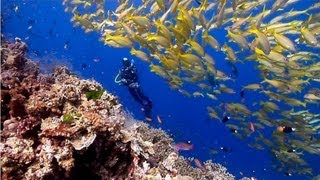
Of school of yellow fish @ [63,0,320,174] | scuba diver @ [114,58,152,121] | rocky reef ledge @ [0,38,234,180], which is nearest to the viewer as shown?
rocky reef ledge @ [0,38,234,180]

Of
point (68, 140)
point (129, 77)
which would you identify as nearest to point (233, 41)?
point (129, 77)

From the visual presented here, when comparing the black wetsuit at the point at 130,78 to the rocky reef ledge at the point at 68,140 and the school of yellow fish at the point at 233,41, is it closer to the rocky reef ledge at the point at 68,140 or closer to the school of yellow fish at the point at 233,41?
the school of yellow fish at the point at 233,41

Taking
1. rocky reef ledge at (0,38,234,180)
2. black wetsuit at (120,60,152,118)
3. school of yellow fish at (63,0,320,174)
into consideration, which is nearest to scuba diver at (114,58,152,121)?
black wetsuit at (120,60,152,118)

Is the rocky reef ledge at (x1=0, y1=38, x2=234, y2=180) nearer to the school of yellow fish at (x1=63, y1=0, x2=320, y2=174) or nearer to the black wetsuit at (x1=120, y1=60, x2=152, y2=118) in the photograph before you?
the school of yellow fish at (x1=63, y1=0, x2=320, y2=174)

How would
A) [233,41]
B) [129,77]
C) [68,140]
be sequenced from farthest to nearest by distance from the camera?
[129,77] → [233,41] → [68,140]

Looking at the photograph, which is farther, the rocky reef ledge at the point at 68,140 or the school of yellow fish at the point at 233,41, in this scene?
the school of yellow fish at the point at 233,41

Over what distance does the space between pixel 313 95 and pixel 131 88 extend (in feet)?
19.8

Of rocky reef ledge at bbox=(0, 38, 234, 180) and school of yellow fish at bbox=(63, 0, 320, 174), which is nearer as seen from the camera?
rocky reef ledge at bbox=(0, 38, 234, 180)

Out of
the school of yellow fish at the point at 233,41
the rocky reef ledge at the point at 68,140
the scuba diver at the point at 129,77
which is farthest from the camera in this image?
the scuba diver at the point at 129,77

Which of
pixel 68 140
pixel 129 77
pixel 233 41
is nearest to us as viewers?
pixel 68 140

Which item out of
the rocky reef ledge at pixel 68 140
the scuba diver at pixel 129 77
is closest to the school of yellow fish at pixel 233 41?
the scuba diver at pixel 129 77

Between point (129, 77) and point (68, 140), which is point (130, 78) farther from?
point (68, 140)

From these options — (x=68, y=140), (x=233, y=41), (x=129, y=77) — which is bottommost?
(x=68, y=140)

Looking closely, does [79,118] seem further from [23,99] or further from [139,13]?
[139,13]
